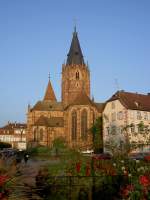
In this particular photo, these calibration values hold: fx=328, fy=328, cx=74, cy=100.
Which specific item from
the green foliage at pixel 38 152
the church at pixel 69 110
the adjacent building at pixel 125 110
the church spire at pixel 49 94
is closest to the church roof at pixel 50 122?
the church at pixel 69 110

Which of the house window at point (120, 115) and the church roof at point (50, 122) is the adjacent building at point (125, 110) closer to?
the house window at point (120, 115)

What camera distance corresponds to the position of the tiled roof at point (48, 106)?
98.1m

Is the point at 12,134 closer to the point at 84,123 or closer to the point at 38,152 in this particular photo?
the point at 84,123

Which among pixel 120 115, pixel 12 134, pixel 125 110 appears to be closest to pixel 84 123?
pixel 120 115

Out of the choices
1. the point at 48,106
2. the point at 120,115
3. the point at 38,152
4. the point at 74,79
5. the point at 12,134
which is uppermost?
the point at 74,79

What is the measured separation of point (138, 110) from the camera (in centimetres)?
5694

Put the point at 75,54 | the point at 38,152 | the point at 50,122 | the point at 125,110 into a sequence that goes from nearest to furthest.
→ the point at 125,110 → the point at 38,152 → the point at 50,122 → the point at 75,54

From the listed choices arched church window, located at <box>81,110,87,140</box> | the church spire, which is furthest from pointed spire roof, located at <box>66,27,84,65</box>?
arched church window, located at <box>81,110,87,140</box>

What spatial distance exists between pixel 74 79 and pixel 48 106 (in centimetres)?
1137

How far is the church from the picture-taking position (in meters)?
81.1

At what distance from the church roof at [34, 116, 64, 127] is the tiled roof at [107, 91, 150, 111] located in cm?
3484

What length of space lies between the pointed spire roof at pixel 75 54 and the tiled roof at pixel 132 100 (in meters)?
43.1

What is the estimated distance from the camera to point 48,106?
9950 centimetres

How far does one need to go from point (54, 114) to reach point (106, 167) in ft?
276
